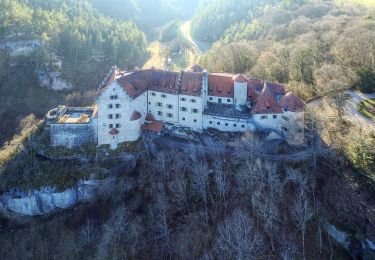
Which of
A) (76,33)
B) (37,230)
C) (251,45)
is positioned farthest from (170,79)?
(76,33)

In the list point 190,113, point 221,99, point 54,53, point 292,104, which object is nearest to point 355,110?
point 292,104

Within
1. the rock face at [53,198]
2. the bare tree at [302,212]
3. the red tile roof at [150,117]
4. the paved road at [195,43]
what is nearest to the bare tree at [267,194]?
the bare tree at [302,212]

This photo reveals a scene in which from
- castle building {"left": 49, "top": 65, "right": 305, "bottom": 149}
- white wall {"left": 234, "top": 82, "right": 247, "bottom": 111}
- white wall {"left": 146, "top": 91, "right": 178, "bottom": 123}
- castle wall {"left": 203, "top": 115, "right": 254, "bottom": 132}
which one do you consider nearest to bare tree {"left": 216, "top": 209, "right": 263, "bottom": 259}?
castle wall {"left": 203, "top": 115, "right": 254, "bottom": 132}

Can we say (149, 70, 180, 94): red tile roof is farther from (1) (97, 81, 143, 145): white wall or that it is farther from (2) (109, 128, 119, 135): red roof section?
(2) (109, 128, 119, 135): red roof section

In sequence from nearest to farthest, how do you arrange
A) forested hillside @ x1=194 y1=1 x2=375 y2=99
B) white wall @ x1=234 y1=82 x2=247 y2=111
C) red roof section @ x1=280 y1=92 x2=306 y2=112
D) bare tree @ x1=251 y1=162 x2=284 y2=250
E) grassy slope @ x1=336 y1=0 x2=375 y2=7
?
bare tree @ x1=251 y1=162 x2=284 y2=250 → red roof section @ x1=280 y1=92 x2=306 y2=112 → white wall @ x1=234 y1=82 x2=247 y2=111 → forested hillside @ x1=194 y1=1 x2=375 y2=99 → grassy slope @ x1=336 y1=0 x2=375 y2=7

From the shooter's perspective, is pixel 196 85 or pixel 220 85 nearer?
pixel 196 85

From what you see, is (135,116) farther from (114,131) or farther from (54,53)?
(54,53)
